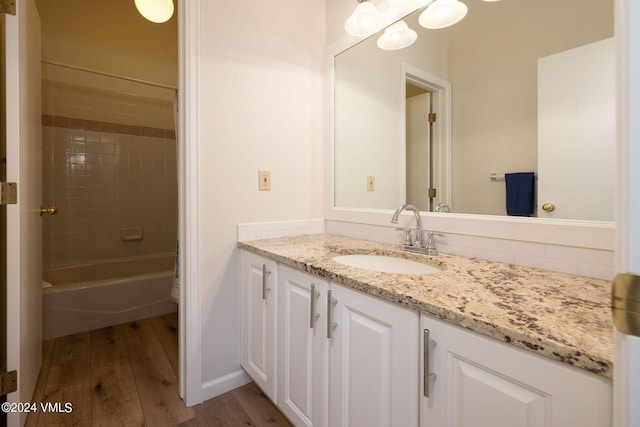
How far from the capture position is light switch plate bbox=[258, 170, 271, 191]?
→ 168cm

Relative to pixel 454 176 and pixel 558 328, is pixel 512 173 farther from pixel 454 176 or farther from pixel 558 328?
pixel 558 328

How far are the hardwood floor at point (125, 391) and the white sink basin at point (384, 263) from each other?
81cm

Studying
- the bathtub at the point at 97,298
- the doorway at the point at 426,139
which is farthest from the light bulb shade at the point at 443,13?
the bathtub at the point at 97,298

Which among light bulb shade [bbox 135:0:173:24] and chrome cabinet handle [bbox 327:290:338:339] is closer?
chrome cabinet handle [bbox 327:290:338:339]

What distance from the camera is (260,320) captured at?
141 centimetres

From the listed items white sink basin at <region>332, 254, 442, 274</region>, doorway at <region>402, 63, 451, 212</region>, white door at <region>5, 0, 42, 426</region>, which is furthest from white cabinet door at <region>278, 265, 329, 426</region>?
white door at <region>5, 0, 42, 426</region>

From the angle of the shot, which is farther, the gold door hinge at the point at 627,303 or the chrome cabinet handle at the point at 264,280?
the chrome cabinet handle at the point at 264,280

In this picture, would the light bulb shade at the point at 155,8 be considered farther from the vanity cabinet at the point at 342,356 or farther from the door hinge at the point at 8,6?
the vanity cabinet at the point at 342,356

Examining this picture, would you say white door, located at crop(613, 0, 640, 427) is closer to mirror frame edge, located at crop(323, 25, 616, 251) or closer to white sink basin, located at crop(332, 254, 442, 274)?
mirror frame edge, located at crop(323, 25, 616, 251)

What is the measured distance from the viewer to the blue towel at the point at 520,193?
108cm

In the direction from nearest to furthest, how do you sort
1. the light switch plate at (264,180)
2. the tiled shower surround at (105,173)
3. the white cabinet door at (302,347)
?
1. the white cabinet door at (302,347)
2. the light switch plate at (264,180)
3. the tiled shower surround at (105,173)

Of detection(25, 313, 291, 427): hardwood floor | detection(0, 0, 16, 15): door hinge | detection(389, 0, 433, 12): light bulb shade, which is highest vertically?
detection(389, 0, 433, 12): light bulb shade

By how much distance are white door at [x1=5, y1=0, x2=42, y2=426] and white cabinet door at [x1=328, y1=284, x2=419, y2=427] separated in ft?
4.27

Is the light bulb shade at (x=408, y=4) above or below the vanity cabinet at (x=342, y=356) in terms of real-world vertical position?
above
